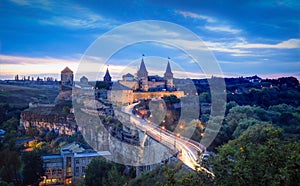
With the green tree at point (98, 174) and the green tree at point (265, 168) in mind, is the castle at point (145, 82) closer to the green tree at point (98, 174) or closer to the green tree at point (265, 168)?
the green tree at point (98, 174)

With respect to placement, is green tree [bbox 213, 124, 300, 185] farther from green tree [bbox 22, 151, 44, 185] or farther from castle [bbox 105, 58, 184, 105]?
castle [bbox 105, 58, 184, 105]

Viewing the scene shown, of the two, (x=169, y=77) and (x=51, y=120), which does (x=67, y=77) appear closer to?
(x=169, y=77)

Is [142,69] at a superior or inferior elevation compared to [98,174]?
superior

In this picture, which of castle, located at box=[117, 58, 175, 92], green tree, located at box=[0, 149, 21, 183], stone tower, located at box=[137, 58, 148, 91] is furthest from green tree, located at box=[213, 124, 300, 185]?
stone tower, located at box=[137, 58, 148, 91]

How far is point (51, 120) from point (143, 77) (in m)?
24.6

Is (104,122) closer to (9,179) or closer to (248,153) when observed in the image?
(9,179)

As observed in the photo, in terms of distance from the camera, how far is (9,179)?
18.2 meters

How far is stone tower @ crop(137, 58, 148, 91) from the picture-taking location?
5528cm

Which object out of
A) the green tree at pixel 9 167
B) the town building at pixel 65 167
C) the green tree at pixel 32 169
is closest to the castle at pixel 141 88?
the town building at pixel 65 167

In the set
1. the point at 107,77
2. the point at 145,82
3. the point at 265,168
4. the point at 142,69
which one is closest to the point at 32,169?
the point at 265,168

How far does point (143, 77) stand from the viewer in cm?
5625

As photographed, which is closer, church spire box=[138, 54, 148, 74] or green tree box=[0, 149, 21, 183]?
green tree box=[0, 149, 21, 183]

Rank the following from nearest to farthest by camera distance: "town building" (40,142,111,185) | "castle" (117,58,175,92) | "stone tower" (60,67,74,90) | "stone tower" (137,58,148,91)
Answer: "town building" (40,142,111,185) → "castle" (117,58,175,92) → "stone tower" (137,58,148,91) → "stone tower" (60,67,74,90)

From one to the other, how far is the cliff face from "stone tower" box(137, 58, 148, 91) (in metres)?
20.0
